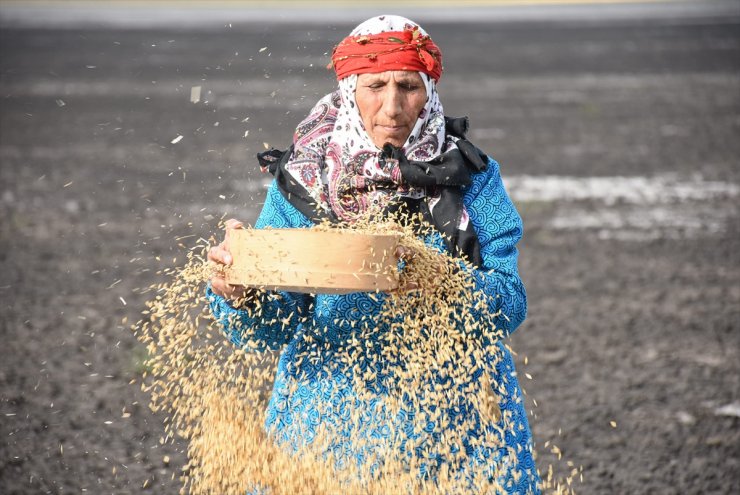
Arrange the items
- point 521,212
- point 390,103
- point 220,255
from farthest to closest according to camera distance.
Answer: point 521,212 < point 390,103 < point 220,255

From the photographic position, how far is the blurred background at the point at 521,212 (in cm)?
455

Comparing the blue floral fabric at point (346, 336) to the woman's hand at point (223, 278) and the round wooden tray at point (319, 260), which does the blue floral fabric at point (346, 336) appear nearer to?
the woman's hand at point (223, 278)

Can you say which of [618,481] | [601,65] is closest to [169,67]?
[601,65]

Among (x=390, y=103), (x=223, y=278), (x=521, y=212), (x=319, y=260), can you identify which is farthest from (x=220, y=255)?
(x=521, y=212)

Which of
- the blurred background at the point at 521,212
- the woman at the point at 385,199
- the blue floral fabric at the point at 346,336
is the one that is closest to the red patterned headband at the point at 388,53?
the woman at the point at 385,199

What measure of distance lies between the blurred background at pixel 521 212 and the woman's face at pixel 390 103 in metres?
0.56

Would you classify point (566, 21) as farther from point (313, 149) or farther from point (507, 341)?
point (313, 149)

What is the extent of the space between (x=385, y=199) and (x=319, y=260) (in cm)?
38

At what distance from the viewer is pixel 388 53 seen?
2730 millimetres

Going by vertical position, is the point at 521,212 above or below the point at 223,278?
below

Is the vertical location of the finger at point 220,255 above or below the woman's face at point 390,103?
below

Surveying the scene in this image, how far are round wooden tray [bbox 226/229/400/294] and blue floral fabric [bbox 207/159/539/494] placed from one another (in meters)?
0.23

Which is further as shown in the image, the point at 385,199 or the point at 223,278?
the point at 385,199

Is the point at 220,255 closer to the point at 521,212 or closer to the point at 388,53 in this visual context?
the point at 388,53
